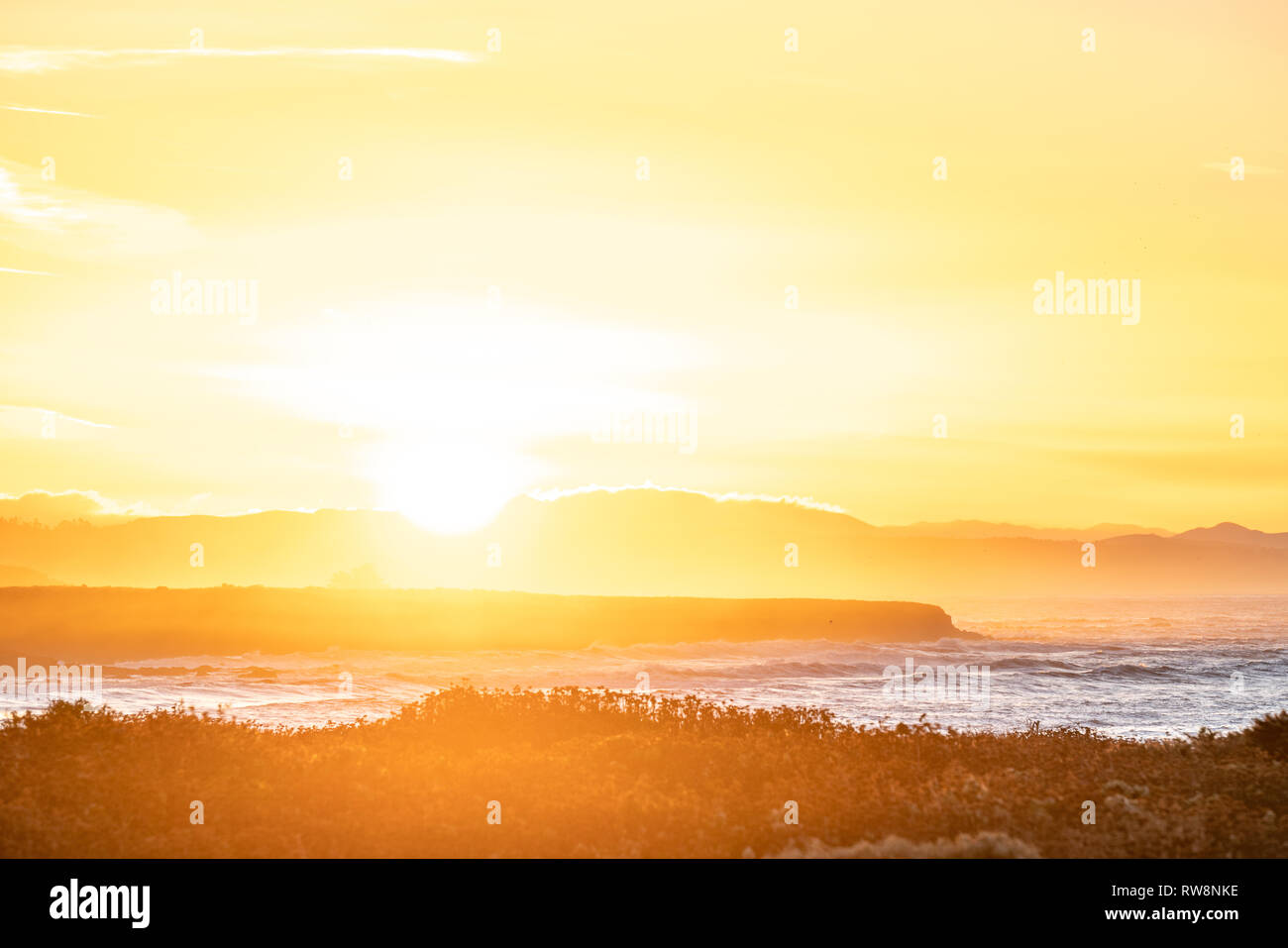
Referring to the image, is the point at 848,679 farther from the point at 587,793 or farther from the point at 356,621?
the point at 587,793

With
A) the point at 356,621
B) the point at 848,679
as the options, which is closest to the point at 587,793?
the point at 848,679

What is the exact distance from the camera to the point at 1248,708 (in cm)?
3425

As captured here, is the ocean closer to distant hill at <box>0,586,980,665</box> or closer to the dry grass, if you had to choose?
distant hill at <box>0,586,980,665</box>

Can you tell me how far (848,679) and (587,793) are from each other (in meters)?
31.1

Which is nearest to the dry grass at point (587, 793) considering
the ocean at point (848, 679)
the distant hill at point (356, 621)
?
the ocean at point (848, 679)

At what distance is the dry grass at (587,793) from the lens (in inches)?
508

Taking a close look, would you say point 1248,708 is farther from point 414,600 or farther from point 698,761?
point 414,600

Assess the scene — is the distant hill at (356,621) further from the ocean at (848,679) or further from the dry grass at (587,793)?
the dry grass at (587,793)

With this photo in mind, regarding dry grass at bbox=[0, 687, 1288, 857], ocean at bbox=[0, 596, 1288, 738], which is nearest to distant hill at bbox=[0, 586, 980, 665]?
ocean at bbox=[0, 596, 1288, 738]

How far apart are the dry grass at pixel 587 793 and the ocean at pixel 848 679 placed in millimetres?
5558

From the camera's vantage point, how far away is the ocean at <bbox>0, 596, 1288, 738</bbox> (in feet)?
95.6

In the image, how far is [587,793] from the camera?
14289mm
